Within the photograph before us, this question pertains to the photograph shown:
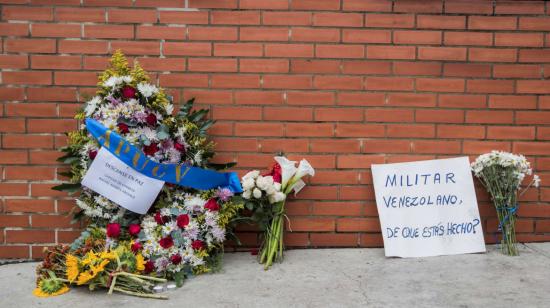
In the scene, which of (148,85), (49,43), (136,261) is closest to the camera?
(136,261)

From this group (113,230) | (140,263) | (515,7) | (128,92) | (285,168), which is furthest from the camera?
(515,7)

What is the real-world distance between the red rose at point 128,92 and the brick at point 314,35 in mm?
1058

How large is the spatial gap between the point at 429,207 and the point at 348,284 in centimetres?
89

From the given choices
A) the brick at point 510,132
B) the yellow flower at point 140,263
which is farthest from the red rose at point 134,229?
the brick at point 510,132

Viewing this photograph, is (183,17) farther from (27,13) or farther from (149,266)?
(149,266)

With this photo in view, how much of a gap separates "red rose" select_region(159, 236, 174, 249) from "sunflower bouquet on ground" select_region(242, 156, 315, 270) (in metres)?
0.50

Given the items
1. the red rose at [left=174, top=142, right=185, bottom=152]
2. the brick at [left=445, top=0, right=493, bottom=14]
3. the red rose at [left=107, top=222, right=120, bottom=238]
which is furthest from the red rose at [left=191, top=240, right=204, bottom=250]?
the brick at [left=445, top=0, right=493, bottom=14]

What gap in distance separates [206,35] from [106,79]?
0.69 m

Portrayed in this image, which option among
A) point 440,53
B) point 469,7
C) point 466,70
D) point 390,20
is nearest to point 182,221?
point 390,20

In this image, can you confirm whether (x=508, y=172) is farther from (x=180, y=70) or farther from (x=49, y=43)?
(x=49, y=43)

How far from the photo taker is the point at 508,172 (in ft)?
10.9

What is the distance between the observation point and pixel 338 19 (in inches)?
137

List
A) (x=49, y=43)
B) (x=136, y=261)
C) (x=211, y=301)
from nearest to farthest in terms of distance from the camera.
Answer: (x=211, y=301), (x=136, y=261), (x=49, y=43)

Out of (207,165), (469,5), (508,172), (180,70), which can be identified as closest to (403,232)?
(508,172)
